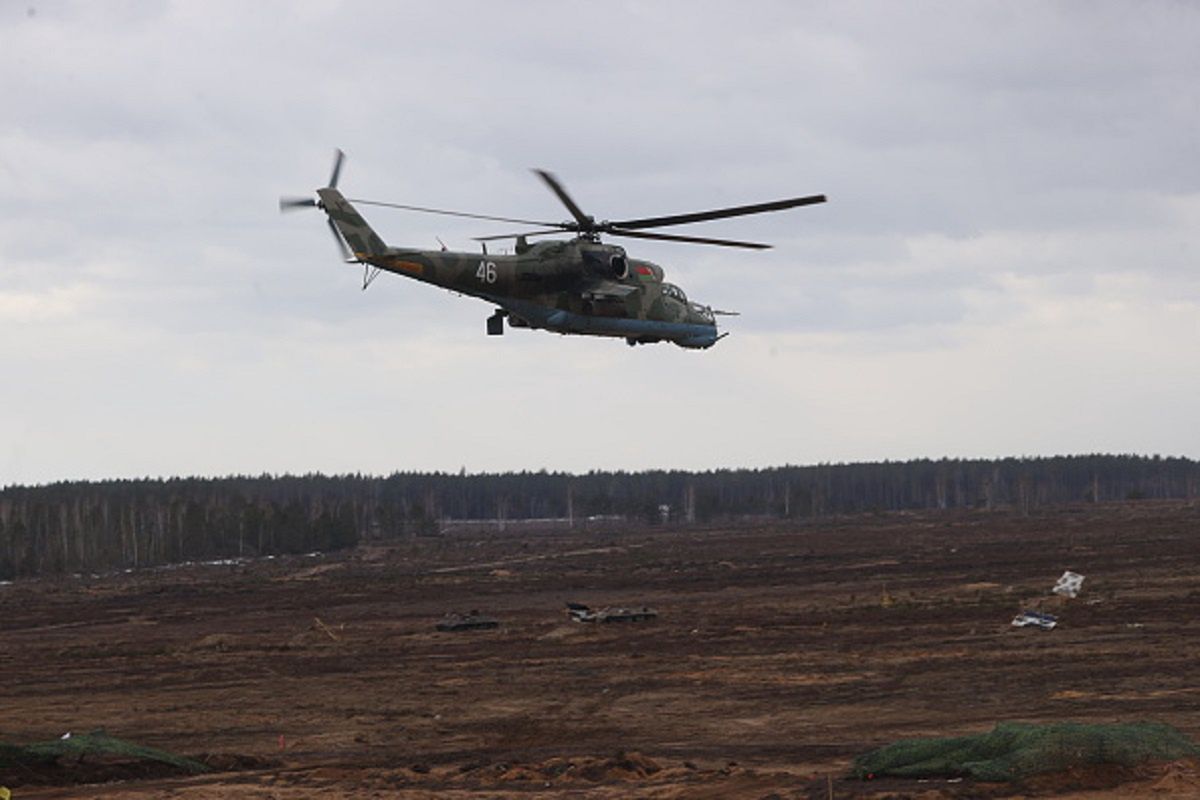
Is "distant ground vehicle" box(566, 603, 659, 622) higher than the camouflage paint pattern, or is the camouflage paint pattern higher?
the camouflage paint pattern

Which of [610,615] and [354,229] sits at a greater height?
[354,229]

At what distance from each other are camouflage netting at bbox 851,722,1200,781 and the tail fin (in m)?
18.2

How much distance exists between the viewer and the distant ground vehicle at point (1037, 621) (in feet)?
140

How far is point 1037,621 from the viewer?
4306 cm

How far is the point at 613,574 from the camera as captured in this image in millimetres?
80562

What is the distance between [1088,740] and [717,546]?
9136 cm

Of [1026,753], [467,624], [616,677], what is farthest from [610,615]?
[1026,753]

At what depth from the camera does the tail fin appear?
1414 inches

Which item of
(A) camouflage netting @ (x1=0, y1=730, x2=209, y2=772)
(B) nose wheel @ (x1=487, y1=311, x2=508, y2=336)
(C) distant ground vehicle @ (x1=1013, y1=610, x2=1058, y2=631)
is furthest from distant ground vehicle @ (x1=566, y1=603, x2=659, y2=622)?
(A) camouflage netting @ (x1=0, y1=730, x2=209, y2=772)

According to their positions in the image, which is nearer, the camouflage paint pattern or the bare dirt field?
the bare dirt field

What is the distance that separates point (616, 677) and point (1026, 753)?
1969 cm

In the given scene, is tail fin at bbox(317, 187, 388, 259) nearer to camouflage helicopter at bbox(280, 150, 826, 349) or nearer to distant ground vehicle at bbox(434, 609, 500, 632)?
camouflage helicopter at bbox(280, 150, 826, 349)

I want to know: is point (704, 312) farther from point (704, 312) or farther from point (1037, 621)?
point (1037, 621)

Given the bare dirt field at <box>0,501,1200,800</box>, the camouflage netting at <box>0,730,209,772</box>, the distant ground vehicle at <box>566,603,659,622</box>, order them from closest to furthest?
1. the bare dirt field at <box>0,501,1200,800</box>
2. the camouflage netting at <box>0,730,209,772</box>
3. the distant ground vehicle at <box>566,603,659,622</box>
